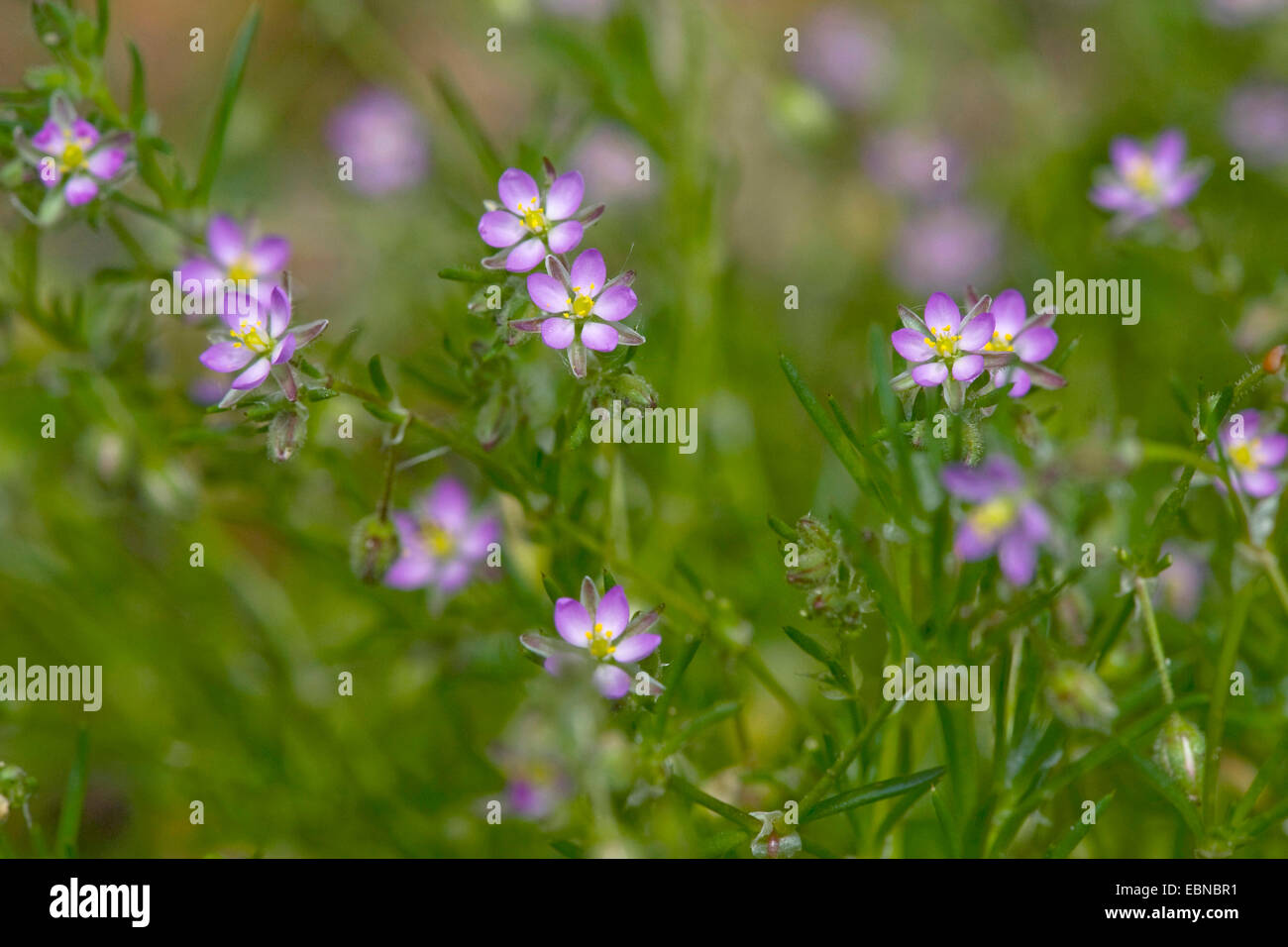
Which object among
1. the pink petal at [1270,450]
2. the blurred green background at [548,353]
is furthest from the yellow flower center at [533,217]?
the pink petal at [1270,450]

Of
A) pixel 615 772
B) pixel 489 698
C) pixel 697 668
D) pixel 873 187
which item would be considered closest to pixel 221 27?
pixel 873 187

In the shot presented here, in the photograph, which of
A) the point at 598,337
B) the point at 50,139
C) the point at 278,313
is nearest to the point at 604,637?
the point at 598,337

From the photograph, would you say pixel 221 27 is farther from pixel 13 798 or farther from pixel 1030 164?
pixel 13 798

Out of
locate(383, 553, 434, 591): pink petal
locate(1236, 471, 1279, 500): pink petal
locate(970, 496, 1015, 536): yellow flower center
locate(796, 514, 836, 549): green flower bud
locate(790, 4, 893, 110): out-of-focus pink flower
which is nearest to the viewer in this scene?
locate(970, 496, 1015, 536): yellow flower center

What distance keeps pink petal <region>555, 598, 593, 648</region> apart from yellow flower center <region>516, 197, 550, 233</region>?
54 cm

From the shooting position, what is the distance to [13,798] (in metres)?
1.75

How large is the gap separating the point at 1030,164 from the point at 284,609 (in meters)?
2.54

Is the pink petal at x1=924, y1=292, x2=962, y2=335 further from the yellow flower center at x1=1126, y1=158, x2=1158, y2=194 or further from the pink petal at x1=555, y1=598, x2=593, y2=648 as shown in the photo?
the yellow flower center at x1=1126, y1=158, x2=1158, y2=194

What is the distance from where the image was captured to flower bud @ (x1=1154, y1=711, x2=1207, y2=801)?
164 centimetres

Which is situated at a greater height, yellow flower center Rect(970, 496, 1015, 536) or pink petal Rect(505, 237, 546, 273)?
pink petal Rect(505, 237, 546, 273)

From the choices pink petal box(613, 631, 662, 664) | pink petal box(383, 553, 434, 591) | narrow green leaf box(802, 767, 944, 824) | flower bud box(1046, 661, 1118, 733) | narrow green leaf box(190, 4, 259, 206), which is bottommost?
narrow green leaf box(802, 767, 944, 824)

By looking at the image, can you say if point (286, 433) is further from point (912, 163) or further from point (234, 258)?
point (912, 163)

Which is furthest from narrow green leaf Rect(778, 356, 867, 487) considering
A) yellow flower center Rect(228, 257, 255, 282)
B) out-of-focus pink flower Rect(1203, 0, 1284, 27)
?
out-of-focus pink flower Rect(1203, 0, 1284, 27)
